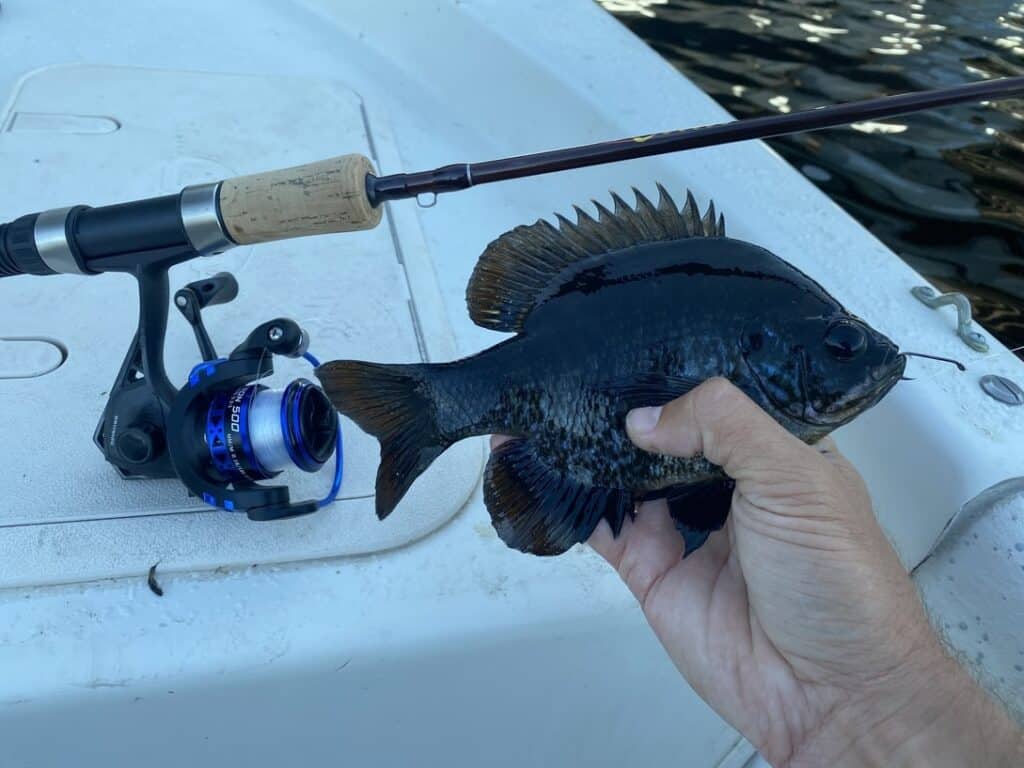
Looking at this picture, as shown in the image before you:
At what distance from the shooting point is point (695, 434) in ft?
3.67

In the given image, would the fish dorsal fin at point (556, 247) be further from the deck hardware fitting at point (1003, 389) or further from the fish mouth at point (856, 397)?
the deck hardware fitting at point (1003, 389)

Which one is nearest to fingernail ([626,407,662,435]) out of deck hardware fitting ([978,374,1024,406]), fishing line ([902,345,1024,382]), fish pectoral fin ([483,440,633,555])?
fish pectoral fin ([483,440,633,555])

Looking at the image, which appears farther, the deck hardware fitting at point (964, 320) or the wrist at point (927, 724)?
the deck hardware fitting at point (964, 320)

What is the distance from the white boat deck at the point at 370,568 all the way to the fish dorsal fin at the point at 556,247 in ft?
1.61

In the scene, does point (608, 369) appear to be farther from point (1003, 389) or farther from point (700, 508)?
point (1003, 389)

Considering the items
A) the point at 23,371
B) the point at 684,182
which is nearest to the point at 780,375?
the point at 684,182

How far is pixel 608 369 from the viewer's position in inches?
47.2

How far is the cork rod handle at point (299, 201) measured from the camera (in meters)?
1.35

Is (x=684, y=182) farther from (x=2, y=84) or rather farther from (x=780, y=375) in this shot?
(x=2, y=84)

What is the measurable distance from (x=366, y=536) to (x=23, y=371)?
876 millimetres

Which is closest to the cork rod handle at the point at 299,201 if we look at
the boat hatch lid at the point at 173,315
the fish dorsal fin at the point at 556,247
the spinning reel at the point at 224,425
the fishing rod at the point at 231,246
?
the fishing rod at the point at 231,246

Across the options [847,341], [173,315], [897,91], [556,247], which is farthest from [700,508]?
[897,91]

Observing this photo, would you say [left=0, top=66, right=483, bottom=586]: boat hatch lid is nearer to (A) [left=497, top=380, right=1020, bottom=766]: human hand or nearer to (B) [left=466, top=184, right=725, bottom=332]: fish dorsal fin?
(B) [left=466, top=184, right=725, bottom=332]: fish dorsal fin

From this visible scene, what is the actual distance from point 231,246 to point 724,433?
90 cm
